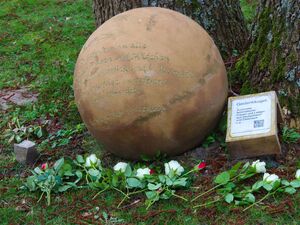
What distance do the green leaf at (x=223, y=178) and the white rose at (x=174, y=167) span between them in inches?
10.6

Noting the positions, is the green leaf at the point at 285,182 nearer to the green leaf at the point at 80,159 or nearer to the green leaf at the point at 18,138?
the green leaf at the point at 80,159

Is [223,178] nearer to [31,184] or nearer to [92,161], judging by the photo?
[92,161]

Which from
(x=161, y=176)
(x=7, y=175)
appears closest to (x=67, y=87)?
(x=7, y=175)

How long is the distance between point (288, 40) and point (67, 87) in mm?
2432

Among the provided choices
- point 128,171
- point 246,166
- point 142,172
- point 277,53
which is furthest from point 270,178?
point 277,53

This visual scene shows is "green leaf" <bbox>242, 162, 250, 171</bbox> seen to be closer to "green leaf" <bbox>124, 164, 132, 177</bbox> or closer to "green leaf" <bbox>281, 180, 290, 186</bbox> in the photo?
"green leaf" <bbox>281, 180, 290, 186</bbox>

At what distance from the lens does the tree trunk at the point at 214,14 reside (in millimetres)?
5020

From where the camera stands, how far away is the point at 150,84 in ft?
11.9

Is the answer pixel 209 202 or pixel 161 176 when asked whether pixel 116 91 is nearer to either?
pixel 161 176

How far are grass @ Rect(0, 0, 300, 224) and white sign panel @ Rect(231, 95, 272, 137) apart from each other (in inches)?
18.0

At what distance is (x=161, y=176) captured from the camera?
3650 mm

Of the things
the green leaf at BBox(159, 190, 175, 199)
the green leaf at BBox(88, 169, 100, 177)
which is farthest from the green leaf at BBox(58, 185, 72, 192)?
the green leaf at BBox(159, 190, 175, 199)

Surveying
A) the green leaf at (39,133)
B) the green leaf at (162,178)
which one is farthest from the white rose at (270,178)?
the green leaf at (39,133)

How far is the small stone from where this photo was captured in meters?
4.32
